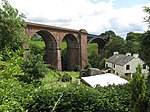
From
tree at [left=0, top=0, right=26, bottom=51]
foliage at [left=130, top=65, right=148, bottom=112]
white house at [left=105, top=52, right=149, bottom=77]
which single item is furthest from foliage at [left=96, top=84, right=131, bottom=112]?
white house at [left=105, top=52, right=149, bottom=77]

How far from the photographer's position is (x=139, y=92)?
8.38 metres

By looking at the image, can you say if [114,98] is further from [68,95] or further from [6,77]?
[6,77]

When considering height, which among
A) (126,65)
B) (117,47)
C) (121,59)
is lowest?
(126,65)

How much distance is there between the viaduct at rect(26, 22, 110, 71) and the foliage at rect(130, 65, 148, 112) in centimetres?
2827

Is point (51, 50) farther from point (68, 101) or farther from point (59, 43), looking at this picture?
point (68, 101)

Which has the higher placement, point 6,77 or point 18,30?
point 18,30

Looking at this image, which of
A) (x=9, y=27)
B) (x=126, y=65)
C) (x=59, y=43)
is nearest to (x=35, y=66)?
(x=9, y=27)

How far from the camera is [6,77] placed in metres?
2.97

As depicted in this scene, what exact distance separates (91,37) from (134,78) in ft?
152

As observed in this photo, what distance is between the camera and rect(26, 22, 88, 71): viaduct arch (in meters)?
38.4

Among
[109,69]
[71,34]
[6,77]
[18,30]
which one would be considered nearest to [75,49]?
[71,34]

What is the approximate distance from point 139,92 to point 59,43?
34643mm

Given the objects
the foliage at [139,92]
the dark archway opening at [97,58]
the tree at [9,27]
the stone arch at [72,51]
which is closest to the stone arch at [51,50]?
the stone arch at [72,51]

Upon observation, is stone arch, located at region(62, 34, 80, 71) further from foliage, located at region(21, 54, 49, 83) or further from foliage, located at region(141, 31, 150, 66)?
foliage, located at region(141, 31, 150, 66)
